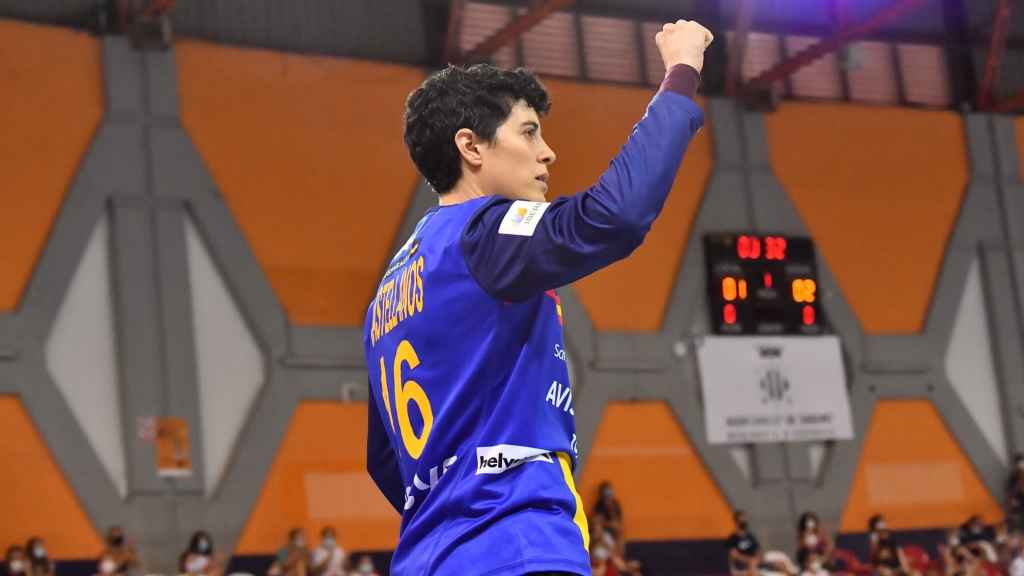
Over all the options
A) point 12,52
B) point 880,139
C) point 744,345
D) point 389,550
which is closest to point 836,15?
point 880,139

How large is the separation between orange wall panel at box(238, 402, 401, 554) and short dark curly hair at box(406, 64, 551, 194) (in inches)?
600

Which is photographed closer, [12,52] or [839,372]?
[12,52]

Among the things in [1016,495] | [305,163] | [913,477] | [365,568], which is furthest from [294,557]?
[1016,495]

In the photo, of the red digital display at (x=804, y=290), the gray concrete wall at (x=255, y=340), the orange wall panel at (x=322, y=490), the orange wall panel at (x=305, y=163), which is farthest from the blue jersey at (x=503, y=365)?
the red digital display at (x=804, y=290)

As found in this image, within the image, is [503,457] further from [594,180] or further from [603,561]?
[594,180]

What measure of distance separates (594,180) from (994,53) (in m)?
7.01

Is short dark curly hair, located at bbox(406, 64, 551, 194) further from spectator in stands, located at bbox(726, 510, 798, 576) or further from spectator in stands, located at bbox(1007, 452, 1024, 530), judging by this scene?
spectator in stands, located at bbox(1007, 452, 1024, 530)

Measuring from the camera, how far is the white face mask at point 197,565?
1681 centimetres

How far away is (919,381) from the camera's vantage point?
75.7ft

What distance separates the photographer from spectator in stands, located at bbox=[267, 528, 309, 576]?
57.9 feet

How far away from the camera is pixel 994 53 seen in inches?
938

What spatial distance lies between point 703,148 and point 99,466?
992cm

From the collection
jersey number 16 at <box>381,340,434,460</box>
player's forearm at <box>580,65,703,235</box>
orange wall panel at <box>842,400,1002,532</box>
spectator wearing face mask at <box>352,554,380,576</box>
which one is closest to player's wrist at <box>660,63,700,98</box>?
player's forearm at <box>580,65,703,235</box>

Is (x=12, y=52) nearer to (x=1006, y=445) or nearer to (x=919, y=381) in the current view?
(x=919, y=381)
